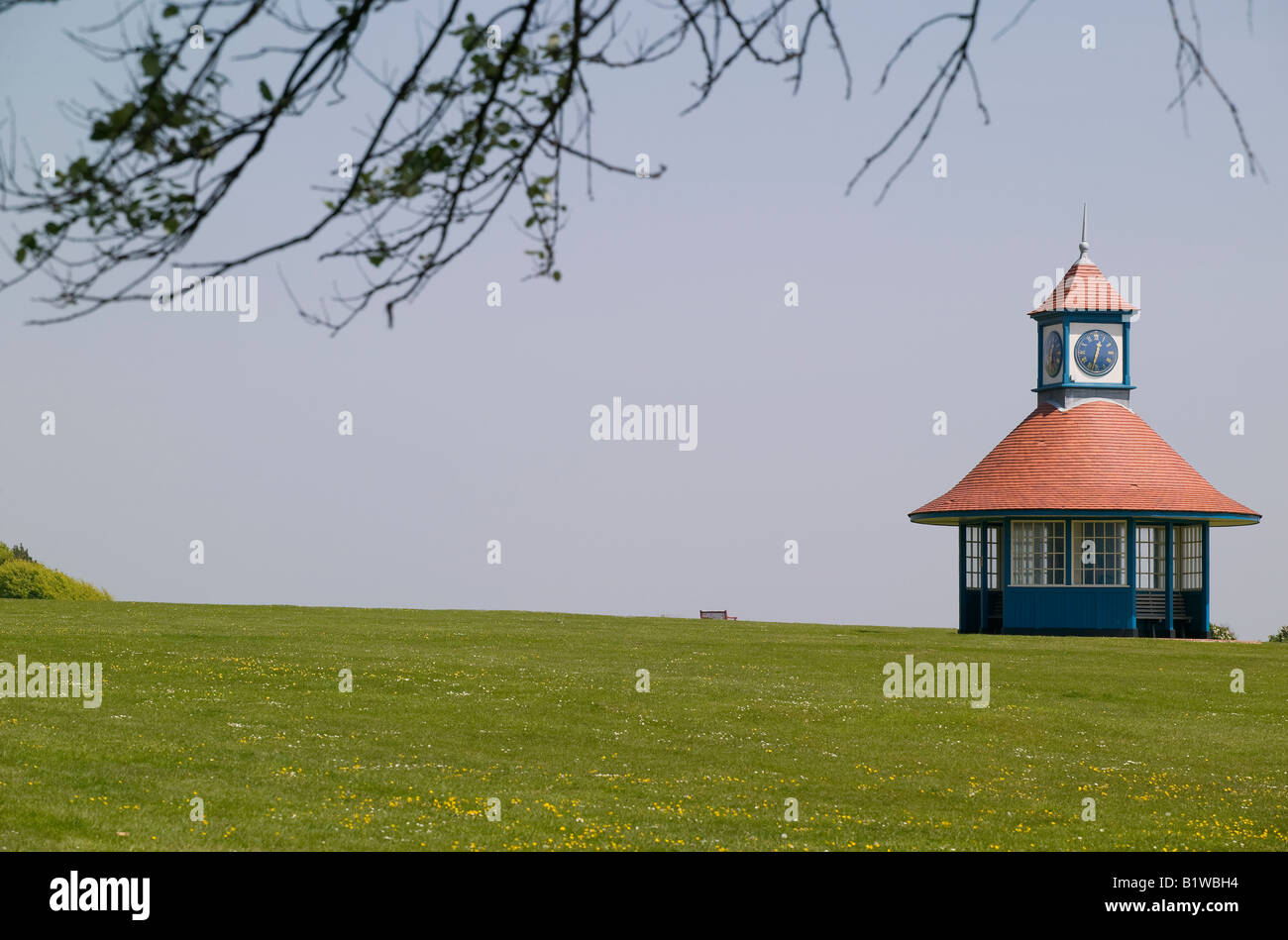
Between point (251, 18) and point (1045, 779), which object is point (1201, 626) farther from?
point (251, 18)

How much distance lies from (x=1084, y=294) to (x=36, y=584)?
112 ft

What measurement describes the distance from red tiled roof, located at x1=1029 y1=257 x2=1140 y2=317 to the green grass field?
12.6 metres

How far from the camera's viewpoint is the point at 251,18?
5801 millimetres

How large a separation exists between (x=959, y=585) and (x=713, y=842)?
28.7 meters

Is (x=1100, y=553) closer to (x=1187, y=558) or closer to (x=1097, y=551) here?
(x=1097, y=551)

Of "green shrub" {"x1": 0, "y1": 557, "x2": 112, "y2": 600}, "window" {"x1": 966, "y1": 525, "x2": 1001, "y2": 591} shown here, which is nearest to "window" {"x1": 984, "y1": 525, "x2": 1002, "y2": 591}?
"window" {"x1": 966, "y1": 525, "x2": 1001, "y2": 591}

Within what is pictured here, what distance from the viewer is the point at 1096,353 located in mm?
41375

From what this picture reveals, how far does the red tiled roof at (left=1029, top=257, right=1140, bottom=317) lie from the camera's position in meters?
40.2

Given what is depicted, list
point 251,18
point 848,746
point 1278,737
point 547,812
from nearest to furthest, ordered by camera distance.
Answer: point 251,18 → point 547,812 → point 848,746 → point 1278,737

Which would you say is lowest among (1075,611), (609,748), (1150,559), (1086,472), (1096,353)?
(609,748)

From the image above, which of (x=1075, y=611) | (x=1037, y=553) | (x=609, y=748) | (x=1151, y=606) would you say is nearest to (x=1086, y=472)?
(x=1037, y=553)

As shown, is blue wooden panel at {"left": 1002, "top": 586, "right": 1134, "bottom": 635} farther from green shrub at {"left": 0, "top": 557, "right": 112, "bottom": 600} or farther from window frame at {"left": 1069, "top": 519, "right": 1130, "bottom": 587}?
green shrub at {"left": 0, "top": 557, "right": 112, "bottom": 600}
